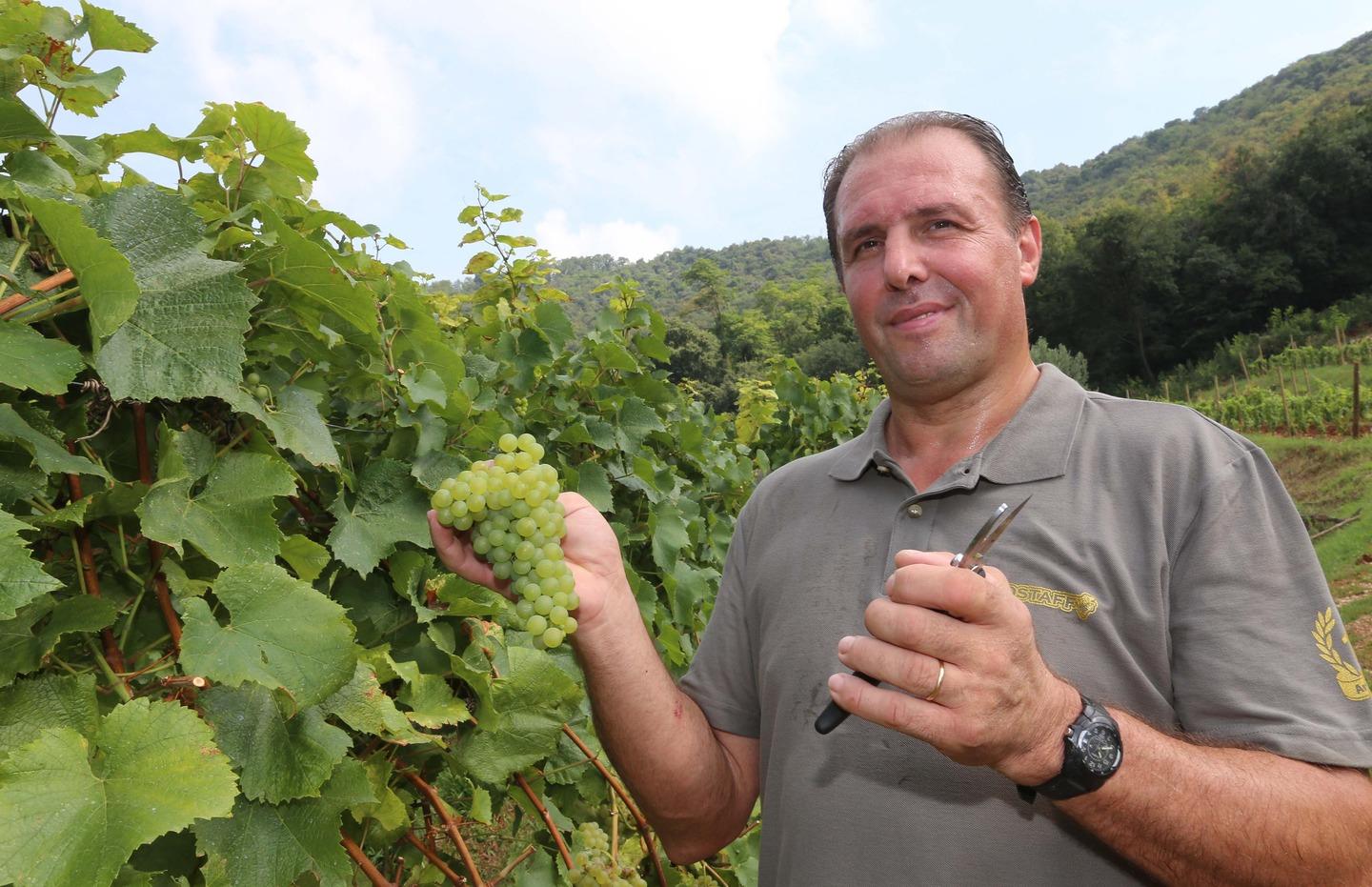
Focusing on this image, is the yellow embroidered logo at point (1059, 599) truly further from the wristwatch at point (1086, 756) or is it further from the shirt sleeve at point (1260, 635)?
the wristwatch at point (1086, 756)

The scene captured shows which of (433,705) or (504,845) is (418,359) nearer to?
(433,705)

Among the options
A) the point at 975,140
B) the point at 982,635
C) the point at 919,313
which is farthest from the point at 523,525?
the point at 975,140

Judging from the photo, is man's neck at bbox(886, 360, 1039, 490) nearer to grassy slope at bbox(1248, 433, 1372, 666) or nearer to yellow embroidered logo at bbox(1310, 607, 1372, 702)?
yellow embroidered logo at bbox(1310, 607, 1372, 702)

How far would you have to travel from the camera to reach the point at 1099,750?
47.5 inches

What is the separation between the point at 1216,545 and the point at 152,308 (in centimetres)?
169

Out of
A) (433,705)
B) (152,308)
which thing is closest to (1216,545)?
(433,705)

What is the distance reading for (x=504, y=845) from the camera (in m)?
4.43

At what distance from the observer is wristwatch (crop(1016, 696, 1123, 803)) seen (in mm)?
1197

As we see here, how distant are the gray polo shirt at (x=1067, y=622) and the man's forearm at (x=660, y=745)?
4.9 inches

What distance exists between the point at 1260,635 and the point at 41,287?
183 cm

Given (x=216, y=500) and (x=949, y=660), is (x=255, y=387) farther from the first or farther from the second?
(x=949, y=660)

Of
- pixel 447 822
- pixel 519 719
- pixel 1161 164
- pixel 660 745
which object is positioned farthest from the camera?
pixel 1161 164

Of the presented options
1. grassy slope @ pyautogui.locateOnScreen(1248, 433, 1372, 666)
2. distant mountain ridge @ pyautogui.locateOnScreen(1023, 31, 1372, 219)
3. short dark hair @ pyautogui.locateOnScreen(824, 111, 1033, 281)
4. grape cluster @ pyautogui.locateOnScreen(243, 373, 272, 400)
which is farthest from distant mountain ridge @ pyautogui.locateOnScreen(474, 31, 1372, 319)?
grape cluster @ pyautogui.locateOnScreen(243, 373, 272, 400)

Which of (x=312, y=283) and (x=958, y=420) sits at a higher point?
(x=312, y=283)
